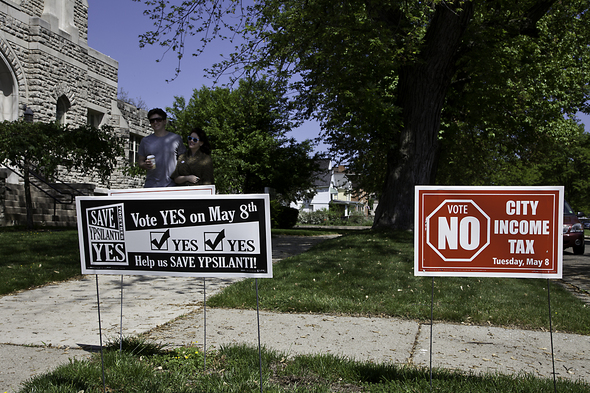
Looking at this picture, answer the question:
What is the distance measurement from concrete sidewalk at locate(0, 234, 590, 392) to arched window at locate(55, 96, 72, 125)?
17.4m

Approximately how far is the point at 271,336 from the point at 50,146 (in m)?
12.3

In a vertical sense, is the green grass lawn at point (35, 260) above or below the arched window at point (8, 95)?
below

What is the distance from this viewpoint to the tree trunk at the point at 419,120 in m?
12.6

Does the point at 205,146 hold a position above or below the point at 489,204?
above

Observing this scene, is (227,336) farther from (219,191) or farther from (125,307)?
(219,191)

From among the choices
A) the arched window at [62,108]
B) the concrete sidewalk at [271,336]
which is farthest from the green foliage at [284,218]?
the concrete sidewalk at [271,336]

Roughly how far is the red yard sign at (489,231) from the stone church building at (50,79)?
50.8 ft

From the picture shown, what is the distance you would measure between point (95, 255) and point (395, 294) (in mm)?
3882

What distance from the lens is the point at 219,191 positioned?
25.7 meters

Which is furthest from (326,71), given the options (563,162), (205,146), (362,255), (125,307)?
(563,162)

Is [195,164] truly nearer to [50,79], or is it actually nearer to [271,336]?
[271,336]

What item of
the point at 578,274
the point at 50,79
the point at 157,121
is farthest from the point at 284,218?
the point at 157,121

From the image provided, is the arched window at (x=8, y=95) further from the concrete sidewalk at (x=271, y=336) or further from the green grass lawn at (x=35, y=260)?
the concrete sidewalk at (x=271, y=336)

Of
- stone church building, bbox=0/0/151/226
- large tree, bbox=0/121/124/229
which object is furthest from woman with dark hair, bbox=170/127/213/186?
stone church building, bbox=0/0/151/226
